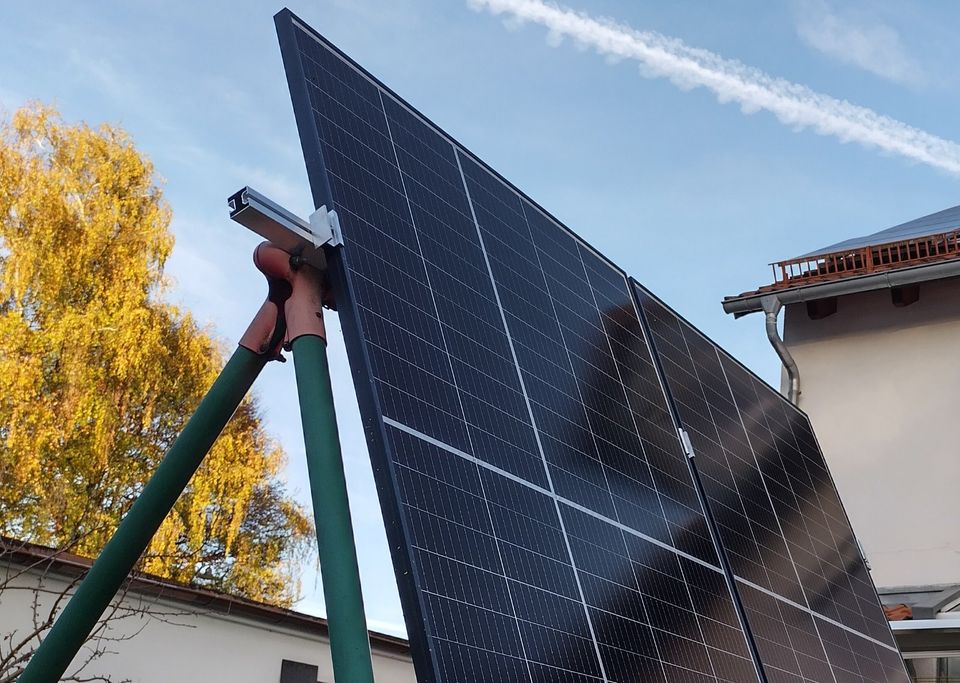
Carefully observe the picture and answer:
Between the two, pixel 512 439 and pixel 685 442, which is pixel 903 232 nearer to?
pixel 685 442

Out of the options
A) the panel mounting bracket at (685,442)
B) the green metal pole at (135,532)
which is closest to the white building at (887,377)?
the panel mounting bracket at (685,442)

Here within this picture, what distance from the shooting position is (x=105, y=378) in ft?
69.7

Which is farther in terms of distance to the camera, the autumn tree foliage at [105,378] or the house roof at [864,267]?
the autumn tree foliage at [105,378]

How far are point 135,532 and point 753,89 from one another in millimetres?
29139

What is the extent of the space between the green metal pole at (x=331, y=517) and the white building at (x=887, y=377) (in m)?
12.9

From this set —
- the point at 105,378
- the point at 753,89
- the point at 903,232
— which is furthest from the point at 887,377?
the point at 753,89

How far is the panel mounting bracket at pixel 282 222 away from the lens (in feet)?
15.4

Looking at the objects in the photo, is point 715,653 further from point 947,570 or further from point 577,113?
point 577,113

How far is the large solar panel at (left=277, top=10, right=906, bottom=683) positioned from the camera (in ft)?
14.3

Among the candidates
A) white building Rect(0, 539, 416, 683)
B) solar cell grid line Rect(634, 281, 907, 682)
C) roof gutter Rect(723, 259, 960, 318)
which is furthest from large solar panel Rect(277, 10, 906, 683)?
roof gutter Rect(723, 259, 960, 318)

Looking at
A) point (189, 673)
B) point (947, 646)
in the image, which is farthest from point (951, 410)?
point (189, 673)

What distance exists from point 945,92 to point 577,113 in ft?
26.4

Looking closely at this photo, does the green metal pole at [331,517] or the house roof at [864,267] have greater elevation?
the house roof at [864,267]

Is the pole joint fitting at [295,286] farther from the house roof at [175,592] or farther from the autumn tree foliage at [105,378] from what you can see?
the autumn tree foliage at [105,378]
